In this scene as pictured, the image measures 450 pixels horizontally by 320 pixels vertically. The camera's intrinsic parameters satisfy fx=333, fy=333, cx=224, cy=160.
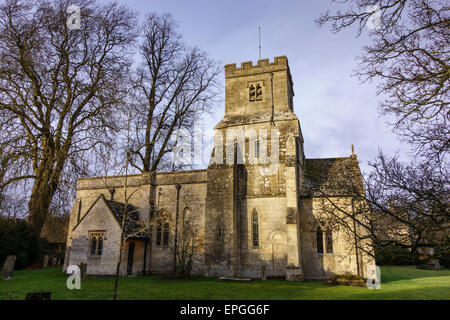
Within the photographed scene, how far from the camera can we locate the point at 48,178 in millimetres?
12672

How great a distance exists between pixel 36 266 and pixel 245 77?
2316cm

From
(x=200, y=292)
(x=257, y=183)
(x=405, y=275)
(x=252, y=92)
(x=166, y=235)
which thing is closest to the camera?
(x=200, y=292)

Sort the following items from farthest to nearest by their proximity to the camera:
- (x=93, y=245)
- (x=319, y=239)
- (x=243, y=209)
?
(x=243, y=209), (x=93, y=245), (x=319, y=239)

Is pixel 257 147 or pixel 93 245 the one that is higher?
pixel 257 147

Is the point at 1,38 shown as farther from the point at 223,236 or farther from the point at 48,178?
the point at 223,236

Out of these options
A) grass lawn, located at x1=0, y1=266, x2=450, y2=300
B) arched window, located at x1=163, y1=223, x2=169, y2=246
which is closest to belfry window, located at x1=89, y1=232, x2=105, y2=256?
arched window, located at x1=163, y1=223, x2=169, y2=246

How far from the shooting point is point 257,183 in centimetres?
2414

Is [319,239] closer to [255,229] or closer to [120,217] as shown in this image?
[255,229]

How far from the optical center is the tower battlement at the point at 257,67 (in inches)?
1066

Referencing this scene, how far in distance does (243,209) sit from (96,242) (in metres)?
10.7

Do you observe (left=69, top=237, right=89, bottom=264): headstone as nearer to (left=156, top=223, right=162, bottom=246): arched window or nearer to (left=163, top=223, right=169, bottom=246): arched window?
(left=156, top=223, right=162, bottom=246): arched window

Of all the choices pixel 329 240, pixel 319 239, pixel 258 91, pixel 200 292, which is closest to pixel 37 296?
pixel 200 292

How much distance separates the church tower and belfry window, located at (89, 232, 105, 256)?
7.44 m

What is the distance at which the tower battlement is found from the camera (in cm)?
2708
